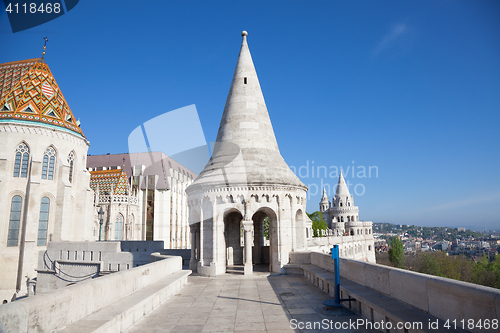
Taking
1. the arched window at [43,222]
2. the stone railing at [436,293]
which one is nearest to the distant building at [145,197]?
the arched window at [43,222]

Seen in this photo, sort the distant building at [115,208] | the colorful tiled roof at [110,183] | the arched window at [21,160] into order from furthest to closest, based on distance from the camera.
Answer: the colorful tiled roof at [110,183]
the distant building at [115,208]
the arched window at [21,160]

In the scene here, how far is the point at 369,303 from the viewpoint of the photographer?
5.64m

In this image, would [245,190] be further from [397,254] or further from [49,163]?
[397,254]

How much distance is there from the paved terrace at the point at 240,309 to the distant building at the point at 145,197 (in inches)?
1065

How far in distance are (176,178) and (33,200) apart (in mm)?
28370

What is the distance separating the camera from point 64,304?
4332mm

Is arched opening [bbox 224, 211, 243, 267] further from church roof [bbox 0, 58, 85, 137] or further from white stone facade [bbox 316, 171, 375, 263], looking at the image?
white stone facade [bbox 316, 171, 375, 263]

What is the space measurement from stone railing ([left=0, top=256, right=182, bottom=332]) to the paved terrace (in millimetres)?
756

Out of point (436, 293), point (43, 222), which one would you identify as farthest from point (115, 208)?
point (436, 293)

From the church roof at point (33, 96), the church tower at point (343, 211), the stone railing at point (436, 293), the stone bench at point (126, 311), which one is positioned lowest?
the stone bench at point (126, 311)

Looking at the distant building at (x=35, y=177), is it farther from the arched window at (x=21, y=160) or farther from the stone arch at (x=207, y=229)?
the stone arch at (x=207, y=229)

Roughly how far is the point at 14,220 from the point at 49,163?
4.92 meters

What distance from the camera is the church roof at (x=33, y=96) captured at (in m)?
25.8

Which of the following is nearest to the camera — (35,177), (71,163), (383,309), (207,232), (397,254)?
(383,309)
